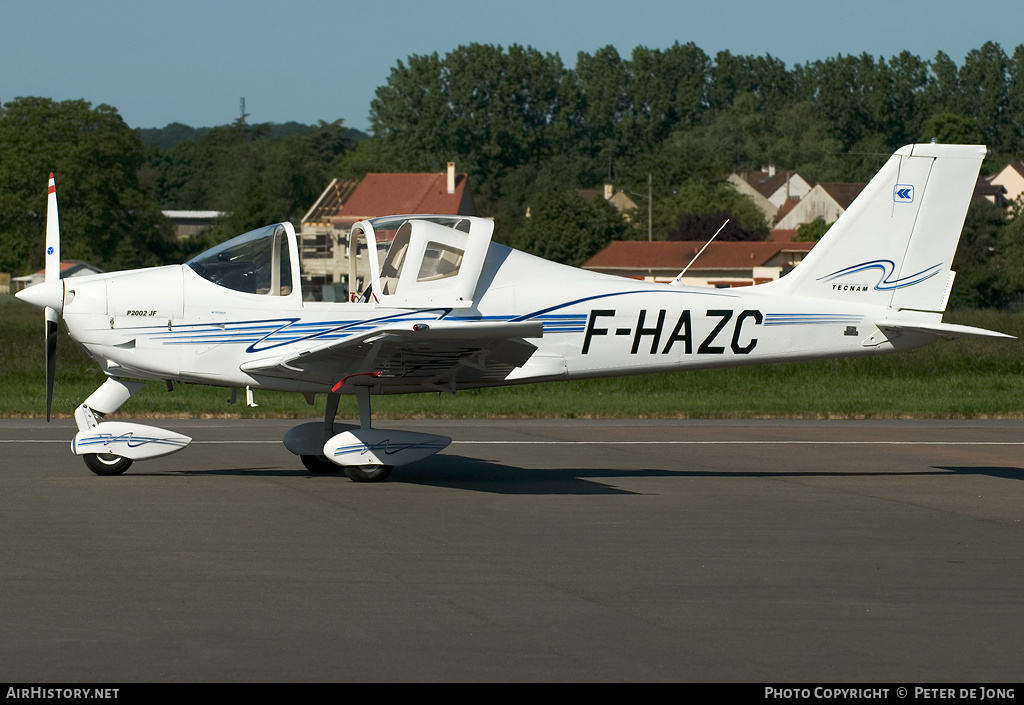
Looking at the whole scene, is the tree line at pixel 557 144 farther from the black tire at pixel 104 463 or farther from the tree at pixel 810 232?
the black tire at pixel 104 463

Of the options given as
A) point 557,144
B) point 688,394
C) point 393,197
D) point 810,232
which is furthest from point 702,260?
point 557,144

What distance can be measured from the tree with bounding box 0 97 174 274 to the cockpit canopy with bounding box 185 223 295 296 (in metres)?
70.4

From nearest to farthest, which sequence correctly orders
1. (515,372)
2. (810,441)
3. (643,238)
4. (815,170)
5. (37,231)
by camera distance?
(515,372)
(810,441)
(37,231)
(643,238)
(815,170)

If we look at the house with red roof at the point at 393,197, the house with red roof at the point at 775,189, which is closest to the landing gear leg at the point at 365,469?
the house with red roof at the point at 393,197

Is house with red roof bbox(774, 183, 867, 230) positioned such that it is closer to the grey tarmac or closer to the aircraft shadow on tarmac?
the aircraft shadow on tarmac

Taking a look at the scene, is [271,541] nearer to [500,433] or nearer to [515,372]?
[515,372]

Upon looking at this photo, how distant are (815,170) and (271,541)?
12476cm

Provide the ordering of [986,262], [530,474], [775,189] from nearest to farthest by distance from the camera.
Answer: [530,474]
[986,262]
[775,189]

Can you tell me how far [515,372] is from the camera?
10.9 metres

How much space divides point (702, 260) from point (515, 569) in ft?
247

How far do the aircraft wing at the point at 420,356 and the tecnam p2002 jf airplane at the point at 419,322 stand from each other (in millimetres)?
23

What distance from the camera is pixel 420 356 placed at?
1031cm

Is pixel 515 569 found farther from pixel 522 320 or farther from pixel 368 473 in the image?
pixel 522 320

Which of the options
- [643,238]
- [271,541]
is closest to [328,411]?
[271,541]
